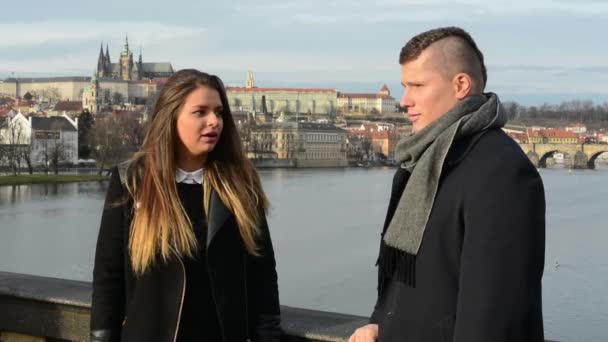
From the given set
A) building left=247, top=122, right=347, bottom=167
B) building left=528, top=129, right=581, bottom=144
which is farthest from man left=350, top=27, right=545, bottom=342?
building left=528, top=129, right=581, bottom=144

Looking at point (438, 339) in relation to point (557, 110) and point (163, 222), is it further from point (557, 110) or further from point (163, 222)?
point (557, 110)

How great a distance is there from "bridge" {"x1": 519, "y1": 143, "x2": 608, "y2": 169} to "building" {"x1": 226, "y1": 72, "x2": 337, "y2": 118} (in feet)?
139

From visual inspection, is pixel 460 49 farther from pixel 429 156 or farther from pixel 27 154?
pixel 27 154

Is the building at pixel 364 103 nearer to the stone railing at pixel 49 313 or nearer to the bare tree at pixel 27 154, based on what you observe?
the bare tree at pixel 27 154

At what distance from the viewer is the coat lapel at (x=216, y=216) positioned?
165 centimetres

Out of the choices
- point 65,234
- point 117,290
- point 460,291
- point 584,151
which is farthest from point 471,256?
point 584,151

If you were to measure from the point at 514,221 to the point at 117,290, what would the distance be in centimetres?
85

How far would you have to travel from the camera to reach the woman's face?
1.69 metres

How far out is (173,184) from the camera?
1.68m

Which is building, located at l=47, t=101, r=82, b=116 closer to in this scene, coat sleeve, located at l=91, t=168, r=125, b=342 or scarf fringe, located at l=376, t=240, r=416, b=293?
coat sleeve, located at l=91, t=168, r=125, b=342

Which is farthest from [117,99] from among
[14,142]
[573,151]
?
[573,151]

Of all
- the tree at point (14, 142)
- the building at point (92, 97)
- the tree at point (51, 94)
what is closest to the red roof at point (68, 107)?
the building at point (92, 97)

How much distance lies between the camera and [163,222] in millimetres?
1636

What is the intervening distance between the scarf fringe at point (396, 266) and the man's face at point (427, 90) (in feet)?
0.59
